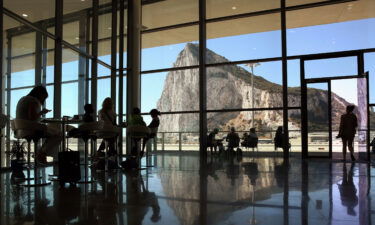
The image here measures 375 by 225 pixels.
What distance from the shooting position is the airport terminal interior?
156 inches

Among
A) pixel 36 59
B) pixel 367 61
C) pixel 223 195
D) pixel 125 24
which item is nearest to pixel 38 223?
pixel 223 195

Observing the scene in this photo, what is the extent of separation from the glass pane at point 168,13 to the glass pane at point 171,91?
164 centimetres

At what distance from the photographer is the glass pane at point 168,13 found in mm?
10391

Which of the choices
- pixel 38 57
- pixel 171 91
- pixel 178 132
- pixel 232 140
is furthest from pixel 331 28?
pixel 38 57

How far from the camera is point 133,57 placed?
424 inches

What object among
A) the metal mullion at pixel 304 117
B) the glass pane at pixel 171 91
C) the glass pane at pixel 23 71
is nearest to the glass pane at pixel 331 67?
the metal mullion at pixel 304 117

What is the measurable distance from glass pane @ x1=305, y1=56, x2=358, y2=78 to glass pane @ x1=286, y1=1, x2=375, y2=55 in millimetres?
300

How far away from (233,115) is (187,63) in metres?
2.19

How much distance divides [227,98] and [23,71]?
5604 mm

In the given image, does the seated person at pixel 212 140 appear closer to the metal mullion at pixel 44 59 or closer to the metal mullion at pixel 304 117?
the metal mullion at pixel 304 117

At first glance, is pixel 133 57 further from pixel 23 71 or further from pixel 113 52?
pixel 23 71

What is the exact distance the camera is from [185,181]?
4.06 meters

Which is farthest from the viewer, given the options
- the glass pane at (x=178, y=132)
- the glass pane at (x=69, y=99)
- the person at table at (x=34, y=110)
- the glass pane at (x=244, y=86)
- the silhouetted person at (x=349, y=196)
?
the glass pane at (x=178, y=132)

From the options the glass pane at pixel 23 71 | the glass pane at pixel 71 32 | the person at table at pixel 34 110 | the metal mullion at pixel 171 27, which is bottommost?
the person at table at pixel 34 110
